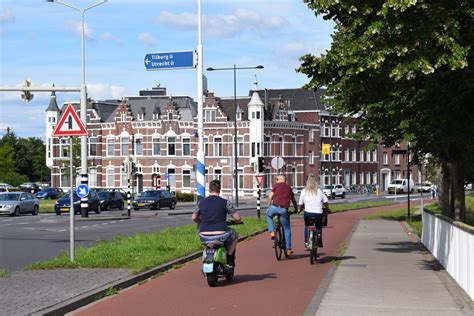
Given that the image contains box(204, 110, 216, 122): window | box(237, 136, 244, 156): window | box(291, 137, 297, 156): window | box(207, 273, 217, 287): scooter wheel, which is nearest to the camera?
box(207, 273, 217, 287): scooter wheel

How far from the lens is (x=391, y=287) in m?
11.9

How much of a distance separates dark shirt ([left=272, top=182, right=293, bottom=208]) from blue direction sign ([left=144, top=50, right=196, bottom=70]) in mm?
5984

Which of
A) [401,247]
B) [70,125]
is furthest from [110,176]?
[70,125]

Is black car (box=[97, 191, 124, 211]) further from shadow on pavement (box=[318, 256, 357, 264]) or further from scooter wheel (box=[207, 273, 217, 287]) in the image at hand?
scooter wheel (box=[207, 273, 217, 287])

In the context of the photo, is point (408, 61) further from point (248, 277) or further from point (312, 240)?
point (312, 240)

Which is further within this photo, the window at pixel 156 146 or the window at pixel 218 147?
the window at pixel 156 146

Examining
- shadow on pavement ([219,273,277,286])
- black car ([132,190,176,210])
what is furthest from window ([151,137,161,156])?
shadow on pavement ([219,273,277,286])

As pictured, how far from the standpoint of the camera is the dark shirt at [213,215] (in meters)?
11.8

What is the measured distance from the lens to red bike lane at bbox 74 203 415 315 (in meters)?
9.67

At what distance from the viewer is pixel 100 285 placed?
445 inches

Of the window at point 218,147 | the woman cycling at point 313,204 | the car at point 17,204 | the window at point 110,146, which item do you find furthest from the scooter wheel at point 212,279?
the window at point 110,146

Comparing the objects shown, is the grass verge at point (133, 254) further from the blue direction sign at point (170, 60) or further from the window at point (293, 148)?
the window at point (293, 148)

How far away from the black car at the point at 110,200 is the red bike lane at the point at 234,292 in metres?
37.2

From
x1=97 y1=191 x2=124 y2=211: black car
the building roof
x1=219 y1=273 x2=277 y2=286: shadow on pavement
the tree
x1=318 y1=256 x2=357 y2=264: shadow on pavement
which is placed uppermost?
the building roof
